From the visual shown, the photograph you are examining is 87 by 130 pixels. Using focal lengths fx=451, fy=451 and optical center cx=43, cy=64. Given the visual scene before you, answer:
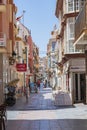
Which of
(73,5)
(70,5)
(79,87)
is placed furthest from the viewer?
(70,5)

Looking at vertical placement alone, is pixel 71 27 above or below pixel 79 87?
above

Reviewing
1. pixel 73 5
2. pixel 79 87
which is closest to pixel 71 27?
pixel 73 5

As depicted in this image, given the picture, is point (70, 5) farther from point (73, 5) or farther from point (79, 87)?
point (79, 87)

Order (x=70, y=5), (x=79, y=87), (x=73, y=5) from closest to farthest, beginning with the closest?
1. (x=79, y=87)
2. (x=73, y=5)
3. (x=70, y=5)

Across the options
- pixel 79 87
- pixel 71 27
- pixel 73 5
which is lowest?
Result: pixel 79 87

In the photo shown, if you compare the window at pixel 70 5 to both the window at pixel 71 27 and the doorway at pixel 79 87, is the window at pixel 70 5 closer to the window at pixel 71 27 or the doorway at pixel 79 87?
the window at pixel 71 27

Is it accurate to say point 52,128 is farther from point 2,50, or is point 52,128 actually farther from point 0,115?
point 2,50

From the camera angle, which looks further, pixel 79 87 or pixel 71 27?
pixel 71 27

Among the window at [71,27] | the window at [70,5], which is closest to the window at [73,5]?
the window at [70,5]

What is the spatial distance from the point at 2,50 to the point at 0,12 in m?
3.24

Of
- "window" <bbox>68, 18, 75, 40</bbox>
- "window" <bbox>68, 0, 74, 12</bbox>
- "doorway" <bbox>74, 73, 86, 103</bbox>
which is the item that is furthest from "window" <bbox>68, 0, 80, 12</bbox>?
"doorway" <bbox>74, 73, 86, 103</bbox>

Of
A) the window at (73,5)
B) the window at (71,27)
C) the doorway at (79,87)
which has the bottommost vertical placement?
the doorway at (79,87)

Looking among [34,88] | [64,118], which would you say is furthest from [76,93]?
[34,88]

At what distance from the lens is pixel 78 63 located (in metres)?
35.5
